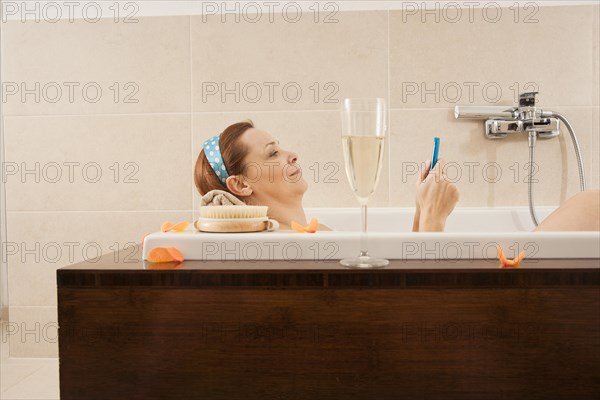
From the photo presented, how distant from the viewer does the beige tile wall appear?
211cm

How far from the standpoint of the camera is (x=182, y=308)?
0.87 m

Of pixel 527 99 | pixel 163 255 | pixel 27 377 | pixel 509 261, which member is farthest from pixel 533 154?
pixel 27 377

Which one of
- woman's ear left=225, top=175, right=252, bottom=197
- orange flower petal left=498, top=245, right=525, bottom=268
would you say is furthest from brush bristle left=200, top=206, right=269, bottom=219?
orange flower petal left=498, top=245, right=525, bottom=268

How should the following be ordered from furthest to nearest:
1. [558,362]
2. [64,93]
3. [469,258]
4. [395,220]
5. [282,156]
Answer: [64,93]
[395,220]
[282,156]
[469,258]
[558,362]

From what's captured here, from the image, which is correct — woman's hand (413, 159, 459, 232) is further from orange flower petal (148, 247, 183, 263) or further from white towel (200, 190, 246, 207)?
orange flower petal (148, 247, 183, 263)

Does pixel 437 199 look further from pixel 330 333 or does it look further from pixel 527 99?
pixel 527 99

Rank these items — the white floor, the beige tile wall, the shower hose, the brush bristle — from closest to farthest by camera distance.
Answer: the brush bristle < the white floor < the shower hose < the beige tile wall

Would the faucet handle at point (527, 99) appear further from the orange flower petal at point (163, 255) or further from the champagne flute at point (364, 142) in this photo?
the orange flower petal at point (163, 255)

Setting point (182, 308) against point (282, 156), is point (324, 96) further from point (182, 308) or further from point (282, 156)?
point (182, 308)

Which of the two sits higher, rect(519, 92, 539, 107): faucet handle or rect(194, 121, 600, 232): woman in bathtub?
rect(519, 92, 539, 107): faucet handle

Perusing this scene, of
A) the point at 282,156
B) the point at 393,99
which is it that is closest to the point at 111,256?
the point at 282,156

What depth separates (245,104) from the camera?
2.16 metres

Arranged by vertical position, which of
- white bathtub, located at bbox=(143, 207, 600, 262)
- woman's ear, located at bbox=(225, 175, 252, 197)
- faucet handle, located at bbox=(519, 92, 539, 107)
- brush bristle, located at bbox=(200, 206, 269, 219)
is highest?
faucet handle, located at bbox=(519, 92, 539, 107)

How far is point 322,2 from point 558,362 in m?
1.70
